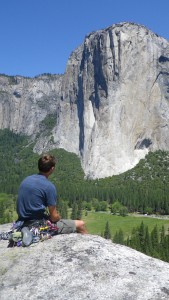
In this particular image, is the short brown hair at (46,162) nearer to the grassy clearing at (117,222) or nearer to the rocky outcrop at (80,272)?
the rocky outcrop at (80,272)

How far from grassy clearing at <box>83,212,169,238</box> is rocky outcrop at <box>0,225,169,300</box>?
327 feet

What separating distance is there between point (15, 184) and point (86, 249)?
18439cm

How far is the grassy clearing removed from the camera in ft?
379

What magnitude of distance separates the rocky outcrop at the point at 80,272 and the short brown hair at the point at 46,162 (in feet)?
7.48

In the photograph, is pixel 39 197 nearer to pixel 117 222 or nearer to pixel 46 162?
pixel 46 162

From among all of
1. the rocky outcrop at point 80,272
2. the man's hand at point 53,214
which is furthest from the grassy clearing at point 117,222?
the rocky outcrop at point 80,272

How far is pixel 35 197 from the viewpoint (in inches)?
540

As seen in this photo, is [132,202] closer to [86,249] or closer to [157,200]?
[157,200]

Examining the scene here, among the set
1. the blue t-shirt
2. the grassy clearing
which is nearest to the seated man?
the blue t-shirt

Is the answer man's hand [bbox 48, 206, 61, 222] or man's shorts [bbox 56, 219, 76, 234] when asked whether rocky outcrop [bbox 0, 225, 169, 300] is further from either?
man's hand [bbox 48, 206, 61, 222]

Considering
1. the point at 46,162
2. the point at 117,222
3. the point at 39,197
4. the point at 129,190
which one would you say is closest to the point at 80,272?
the point at 39,197

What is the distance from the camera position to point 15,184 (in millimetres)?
194250

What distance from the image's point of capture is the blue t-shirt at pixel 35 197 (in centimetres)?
1371

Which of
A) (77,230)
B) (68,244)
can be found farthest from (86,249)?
(77,230)
